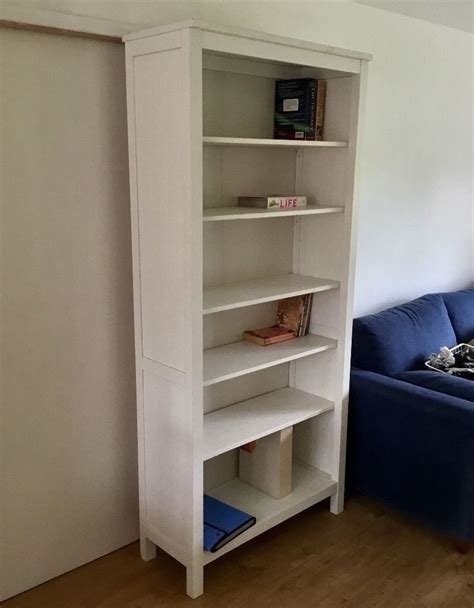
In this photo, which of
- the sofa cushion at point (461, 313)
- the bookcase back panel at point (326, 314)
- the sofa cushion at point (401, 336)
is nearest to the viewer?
the bookcase back panel at point (326, 314)

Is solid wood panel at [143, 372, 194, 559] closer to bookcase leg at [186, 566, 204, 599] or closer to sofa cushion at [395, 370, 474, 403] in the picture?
bookcase leg at [186, 566, 204, 599]

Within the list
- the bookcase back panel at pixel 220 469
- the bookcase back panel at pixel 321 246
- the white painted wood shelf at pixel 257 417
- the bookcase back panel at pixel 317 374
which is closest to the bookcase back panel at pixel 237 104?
the bookcase back panel at pixel 321 246

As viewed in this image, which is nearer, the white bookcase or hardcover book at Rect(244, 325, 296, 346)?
the white bookcase

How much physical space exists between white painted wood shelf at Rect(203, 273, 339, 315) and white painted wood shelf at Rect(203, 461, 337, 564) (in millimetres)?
864

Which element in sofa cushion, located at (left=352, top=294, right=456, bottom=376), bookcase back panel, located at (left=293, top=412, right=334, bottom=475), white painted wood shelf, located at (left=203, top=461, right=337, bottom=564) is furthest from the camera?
sofa cushion, located at (left=352, top=294, right=456, bottom=376)

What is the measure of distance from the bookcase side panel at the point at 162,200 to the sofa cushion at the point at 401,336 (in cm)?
115

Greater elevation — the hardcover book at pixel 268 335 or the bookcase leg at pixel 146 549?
the hardcover book at pixel 268 335

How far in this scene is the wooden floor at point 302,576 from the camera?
2271mm

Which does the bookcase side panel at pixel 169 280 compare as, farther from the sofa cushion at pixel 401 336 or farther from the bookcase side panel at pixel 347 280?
the sofa cushion at pixel 401 336

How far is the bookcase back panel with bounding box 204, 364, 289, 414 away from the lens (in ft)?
8.70

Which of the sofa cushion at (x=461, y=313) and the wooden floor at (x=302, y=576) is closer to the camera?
the wooden floor at (x=302, y=576)

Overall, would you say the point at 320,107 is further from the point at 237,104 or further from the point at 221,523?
the point at 221,523

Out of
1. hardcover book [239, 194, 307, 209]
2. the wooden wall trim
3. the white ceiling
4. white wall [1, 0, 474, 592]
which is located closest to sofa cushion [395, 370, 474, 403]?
hardcover book [239, 194, 307, 209]

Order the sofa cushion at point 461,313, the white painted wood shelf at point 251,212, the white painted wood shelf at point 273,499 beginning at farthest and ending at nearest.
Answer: the sofa cushion at point 461,313 → the white painted wood shelf at point 273,499 → the white painted wood shelf at point 251,212
